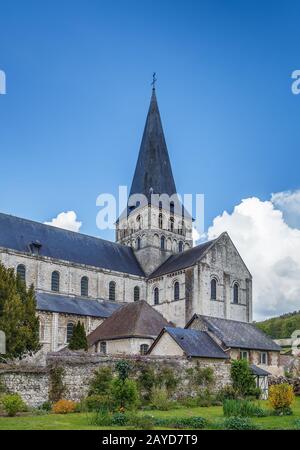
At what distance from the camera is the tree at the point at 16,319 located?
2945cm

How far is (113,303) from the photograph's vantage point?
163 ft

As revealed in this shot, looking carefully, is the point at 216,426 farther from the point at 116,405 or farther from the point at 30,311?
the point at 30,311

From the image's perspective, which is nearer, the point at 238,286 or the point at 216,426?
the point at 216,426

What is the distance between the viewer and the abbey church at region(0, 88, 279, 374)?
1521 inches

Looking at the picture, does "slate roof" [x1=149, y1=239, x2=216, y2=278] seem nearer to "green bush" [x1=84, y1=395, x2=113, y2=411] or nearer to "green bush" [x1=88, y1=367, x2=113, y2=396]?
"green bush" [x1=88, y1=367, x2=113, y2=396]

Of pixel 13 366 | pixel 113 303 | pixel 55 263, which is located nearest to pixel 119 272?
pixel 113 303

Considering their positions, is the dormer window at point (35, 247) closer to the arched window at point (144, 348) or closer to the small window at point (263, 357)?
the arched window at point (144, 348)

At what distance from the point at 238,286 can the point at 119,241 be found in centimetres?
1572

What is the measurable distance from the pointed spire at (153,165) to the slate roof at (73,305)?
14961mm

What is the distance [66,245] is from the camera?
1969 inches

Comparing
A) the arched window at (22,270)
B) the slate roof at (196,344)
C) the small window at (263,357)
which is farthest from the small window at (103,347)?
the small window at (263,357)

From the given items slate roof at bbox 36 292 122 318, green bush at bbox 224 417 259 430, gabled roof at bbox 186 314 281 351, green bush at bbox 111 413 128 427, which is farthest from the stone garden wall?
slate roof at bbox 36 292 122 318

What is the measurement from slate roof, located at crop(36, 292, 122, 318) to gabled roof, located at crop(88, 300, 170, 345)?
338 centimetres

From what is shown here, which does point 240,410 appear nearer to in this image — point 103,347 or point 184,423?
point 184,423
